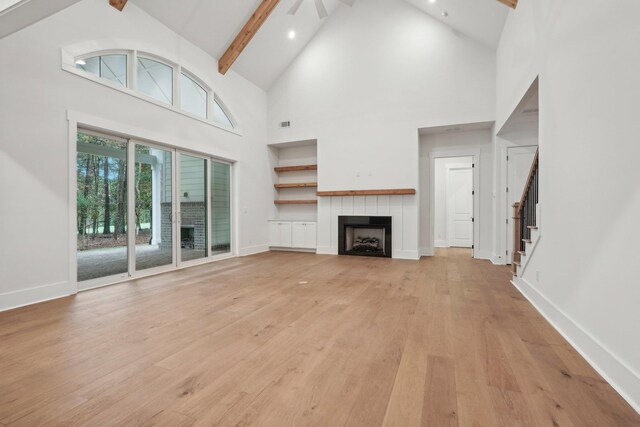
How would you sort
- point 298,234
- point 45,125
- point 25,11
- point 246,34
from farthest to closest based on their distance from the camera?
point 298,234 < point 246,34 < point 45,125 < point 25,11

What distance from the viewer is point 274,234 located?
7703mm

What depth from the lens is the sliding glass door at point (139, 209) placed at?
3.95 m

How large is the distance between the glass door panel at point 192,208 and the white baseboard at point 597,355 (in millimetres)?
5302

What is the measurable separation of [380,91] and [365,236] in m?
3.30

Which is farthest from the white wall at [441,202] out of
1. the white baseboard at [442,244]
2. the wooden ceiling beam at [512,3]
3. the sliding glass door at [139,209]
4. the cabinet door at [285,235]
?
the sliding glass door at [139,209]

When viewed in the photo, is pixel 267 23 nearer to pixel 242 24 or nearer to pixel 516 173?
pixel 242 24

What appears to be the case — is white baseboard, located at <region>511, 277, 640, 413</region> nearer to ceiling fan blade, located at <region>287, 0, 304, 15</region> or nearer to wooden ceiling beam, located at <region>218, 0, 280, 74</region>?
ceiling fan blade, located at <region>287, 0, 304, 15</region>

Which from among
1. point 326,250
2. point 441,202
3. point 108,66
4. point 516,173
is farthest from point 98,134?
point 441,202

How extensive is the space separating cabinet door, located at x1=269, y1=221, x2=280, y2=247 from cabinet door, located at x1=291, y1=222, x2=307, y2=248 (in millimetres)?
411

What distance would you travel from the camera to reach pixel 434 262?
234 inches

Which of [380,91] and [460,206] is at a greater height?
[380,91]

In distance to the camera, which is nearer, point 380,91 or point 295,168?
point 380,91

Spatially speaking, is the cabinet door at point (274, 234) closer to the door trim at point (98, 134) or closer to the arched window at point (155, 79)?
the door trim at point (98, 134)

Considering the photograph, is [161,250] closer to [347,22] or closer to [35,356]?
[35,356]
